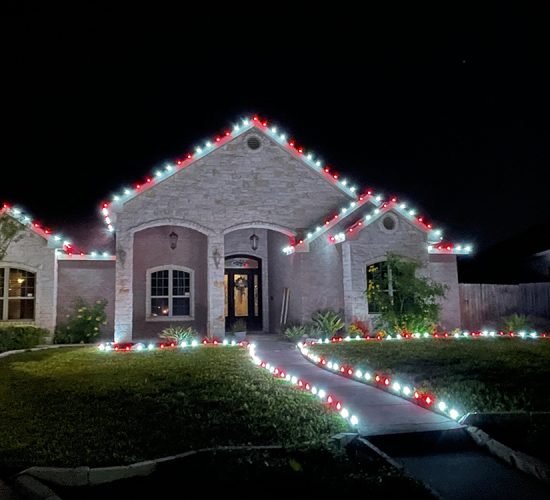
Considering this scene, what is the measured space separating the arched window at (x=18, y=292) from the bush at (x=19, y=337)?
115 cm

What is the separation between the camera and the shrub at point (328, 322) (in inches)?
639

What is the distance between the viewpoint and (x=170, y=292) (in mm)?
18203

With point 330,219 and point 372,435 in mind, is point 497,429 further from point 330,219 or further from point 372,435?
point 330,219

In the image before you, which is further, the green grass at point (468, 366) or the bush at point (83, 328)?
the bush at point (83, 328)

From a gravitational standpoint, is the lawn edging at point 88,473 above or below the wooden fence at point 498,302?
below

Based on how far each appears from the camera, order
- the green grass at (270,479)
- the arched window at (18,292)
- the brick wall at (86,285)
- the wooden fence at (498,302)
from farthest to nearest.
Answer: the wooden fence at (498,302) < the brick wall at (86,285) < the arched window at (18,292) < the green grass at (270,479)

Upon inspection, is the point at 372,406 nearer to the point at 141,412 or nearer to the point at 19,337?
the point at 141,412

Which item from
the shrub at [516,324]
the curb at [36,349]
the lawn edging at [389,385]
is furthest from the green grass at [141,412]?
the shrub at [516,324]

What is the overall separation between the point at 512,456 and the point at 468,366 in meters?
5.29

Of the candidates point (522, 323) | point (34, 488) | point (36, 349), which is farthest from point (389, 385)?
point (522, 323)

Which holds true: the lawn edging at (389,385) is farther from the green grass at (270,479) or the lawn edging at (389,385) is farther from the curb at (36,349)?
the curb at (36,349)

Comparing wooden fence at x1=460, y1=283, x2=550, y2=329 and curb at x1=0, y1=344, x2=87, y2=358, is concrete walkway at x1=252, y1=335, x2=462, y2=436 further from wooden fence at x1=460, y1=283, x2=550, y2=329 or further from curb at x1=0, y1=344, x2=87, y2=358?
wooden fence at x1=460, y1=283, x2=550, y2=329

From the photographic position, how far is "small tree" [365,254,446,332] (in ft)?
52.5

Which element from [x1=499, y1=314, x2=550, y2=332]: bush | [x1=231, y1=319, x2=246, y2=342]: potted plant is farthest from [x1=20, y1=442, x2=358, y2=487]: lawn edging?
[x1=499, y1=314, x2=550, y2=332]: bush
